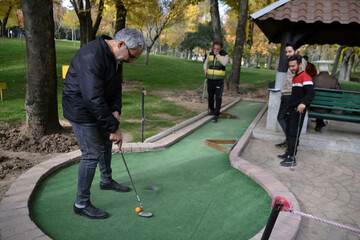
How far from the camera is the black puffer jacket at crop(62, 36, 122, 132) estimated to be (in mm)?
2525

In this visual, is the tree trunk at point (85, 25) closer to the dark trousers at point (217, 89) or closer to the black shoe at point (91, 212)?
the dark trousers at point (217, 89)

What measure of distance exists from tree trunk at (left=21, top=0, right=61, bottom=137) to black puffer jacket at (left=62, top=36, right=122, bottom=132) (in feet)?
8.51

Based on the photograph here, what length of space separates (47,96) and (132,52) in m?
3.11

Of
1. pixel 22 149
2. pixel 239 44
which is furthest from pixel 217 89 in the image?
pixel 239 44

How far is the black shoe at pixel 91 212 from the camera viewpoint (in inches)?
113

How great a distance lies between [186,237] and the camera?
270cm

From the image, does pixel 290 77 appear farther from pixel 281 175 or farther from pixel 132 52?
pixel 132 52

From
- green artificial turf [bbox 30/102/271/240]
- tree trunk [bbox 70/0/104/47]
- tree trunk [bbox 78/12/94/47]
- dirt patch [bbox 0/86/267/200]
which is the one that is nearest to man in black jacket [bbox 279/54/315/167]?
green artificial turf [bbox 30/102/271/240]

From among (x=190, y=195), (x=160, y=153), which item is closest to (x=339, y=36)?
(x=160, y=153)

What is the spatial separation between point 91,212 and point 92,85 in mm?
1275

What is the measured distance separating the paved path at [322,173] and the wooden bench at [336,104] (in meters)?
0.45

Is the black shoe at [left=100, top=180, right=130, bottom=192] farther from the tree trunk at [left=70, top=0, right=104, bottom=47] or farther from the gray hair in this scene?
the tree trunk at [left=70, top=0, right=104, bottom=47]

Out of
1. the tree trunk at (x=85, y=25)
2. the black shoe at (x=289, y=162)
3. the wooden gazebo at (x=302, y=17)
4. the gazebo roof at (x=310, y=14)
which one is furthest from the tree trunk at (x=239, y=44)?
the black shoe at (x=289, y=162)

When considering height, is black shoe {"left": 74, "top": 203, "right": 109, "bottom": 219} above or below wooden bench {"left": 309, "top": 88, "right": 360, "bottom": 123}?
below
